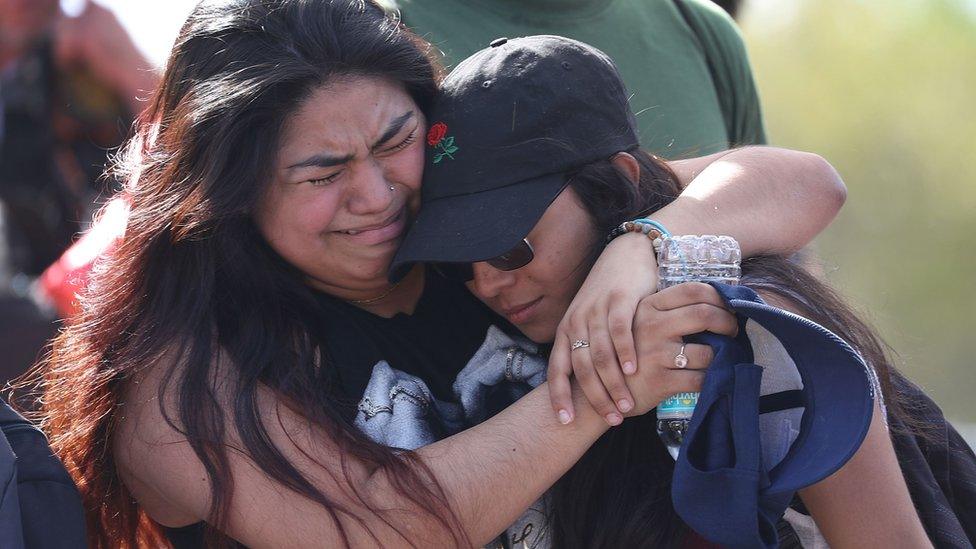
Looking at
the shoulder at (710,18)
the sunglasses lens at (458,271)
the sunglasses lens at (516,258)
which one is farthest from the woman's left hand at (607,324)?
the shoulder at (710,18)

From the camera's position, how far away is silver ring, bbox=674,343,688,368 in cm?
166

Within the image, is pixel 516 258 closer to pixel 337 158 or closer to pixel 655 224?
pixel 655 224

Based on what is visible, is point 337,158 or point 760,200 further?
point 760,200

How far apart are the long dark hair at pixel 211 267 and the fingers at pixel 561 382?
9.4 inches

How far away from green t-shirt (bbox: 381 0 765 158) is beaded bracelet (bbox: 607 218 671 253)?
2.10ft

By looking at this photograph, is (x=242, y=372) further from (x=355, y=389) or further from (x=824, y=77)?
(x=824, y=77)

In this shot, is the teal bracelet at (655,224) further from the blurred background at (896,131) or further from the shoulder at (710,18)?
the blurred background at (896,131)

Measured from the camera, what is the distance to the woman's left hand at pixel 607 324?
66.7 inches

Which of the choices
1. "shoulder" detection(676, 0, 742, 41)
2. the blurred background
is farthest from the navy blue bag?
the blurred background

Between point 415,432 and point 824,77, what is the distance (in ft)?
→ 40.2

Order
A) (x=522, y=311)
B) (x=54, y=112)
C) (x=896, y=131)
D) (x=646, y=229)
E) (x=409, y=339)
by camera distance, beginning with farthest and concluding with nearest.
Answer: (x=896, y=131) → (x=54, y=112) → (x=409, y=339) → (x=522, y=311) → (x=646, y=229)

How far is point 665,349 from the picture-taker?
65.9 inches

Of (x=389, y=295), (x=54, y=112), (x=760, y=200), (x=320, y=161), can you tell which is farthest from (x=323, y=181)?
(x=54, y=112)

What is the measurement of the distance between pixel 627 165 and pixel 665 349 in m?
0.42
